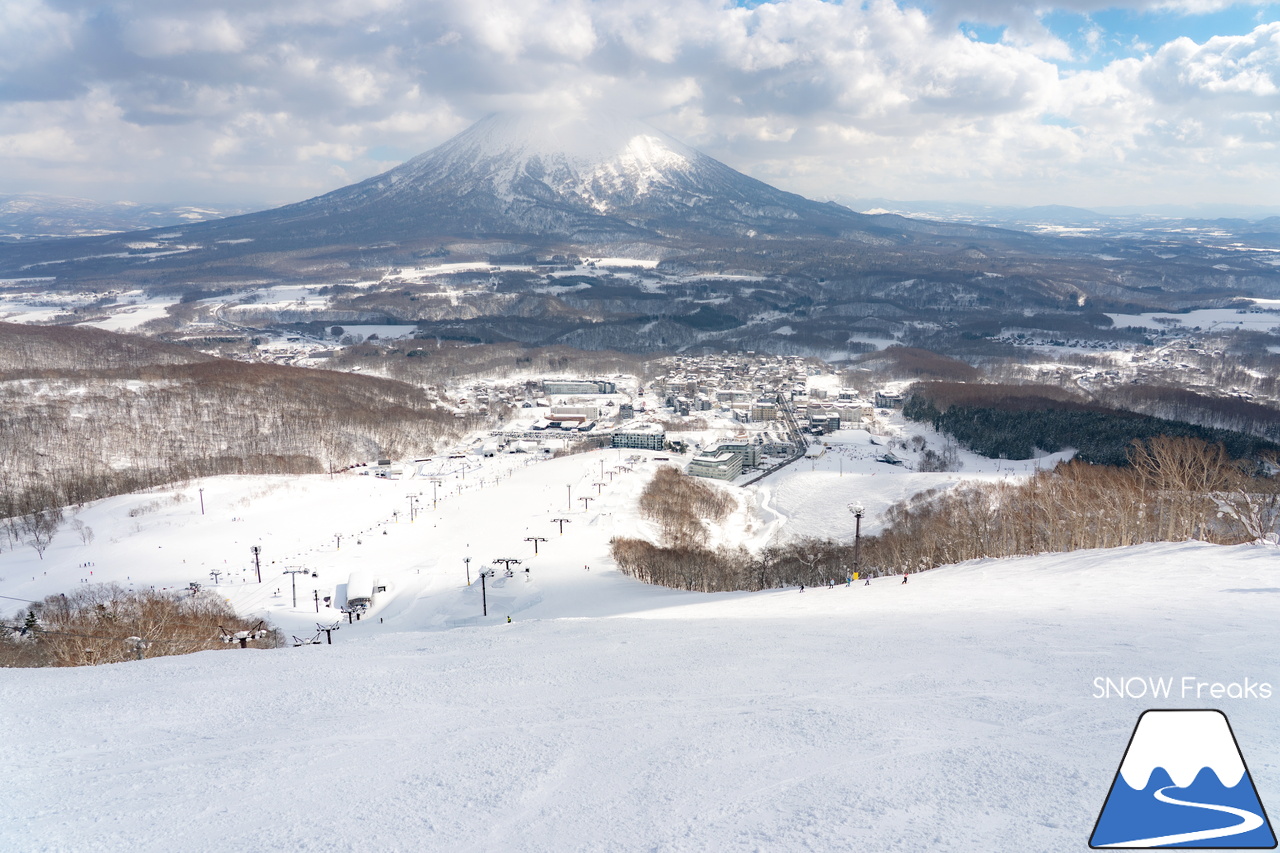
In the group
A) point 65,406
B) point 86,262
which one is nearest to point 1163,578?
point 65,406

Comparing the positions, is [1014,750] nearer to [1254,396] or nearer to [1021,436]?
[1021,436]

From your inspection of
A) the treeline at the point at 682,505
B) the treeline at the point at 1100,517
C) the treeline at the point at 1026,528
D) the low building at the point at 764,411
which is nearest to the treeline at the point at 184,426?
the treeline at the point at 682,505

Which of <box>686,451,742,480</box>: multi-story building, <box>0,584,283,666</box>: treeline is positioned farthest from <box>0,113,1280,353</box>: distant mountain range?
<box>0,584,283,666</box>: treeline

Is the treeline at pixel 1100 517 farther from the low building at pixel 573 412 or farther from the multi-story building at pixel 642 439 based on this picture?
the low building at pixel 573 412

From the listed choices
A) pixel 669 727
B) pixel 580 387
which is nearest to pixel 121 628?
pixel 669 727

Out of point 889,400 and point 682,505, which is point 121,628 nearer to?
point 682,505

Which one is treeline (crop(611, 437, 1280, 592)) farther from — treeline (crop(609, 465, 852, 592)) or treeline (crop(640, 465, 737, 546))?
treeline (crop(640, 465, 737, 546))
